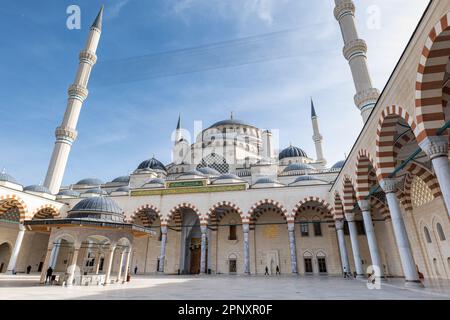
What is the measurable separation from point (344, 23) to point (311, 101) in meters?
15.6

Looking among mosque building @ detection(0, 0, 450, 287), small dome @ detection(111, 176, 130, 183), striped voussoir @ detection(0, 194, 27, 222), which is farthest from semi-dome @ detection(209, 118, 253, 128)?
striped voussoir @ detection(0, 194, 27, 222)

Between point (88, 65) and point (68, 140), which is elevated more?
point (88, 65)

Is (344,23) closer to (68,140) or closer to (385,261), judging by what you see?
(385,261)

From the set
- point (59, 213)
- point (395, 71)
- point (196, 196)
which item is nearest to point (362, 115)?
point (395, 71)

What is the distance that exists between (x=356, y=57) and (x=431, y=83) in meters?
12.0

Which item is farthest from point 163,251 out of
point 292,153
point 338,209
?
point 292,153

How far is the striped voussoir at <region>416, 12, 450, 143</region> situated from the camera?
15.4 ft

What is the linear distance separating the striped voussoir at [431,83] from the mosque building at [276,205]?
0.02 meters

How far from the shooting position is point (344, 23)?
16828 millimetres

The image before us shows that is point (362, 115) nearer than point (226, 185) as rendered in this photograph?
Yes

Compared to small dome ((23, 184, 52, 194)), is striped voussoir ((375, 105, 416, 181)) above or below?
below

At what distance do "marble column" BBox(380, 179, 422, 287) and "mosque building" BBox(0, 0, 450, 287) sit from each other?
0.03 meters

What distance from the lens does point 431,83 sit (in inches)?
200

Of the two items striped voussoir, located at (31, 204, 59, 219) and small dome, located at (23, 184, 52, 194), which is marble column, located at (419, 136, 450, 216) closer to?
striped voussoir, located at (31, 204, 59, 219)
